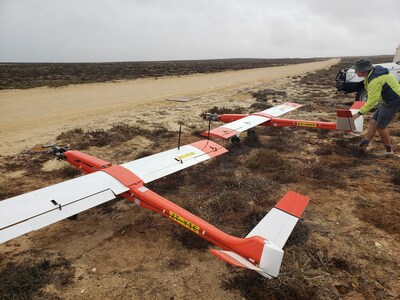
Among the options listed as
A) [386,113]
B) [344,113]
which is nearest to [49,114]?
[344,113]

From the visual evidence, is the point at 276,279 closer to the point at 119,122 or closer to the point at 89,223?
the point at 89,223

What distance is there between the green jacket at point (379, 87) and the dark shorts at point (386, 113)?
173 mm

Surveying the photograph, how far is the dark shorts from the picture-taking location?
9047 mm

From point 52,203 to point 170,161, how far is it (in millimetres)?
2992

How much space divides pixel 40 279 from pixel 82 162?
3.13 m

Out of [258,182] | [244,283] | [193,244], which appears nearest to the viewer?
[244,283]

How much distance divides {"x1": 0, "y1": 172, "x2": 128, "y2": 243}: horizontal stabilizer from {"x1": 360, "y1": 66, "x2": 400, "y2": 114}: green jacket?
319 inches

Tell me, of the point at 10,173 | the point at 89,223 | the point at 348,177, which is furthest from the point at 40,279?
the point at 348,177

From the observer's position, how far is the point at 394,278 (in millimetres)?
4730

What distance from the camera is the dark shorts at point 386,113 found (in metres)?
9.05

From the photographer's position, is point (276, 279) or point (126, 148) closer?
point (276, 279)

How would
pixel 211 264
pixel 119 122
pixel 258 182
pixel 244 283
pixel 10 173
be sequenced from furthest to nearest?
pixel 119 122, pixel 10 173, pixel 258 182, pixel 211 264, pixel 244 283

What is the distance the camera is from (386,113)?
9.23 m

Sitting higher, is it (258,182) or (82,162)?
(82,162)
